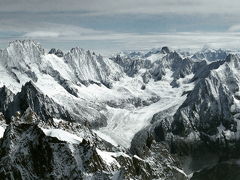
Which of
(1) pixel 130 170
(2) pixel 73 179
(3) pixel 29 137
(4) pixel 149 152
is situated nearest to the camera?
(2) pixel 73 179

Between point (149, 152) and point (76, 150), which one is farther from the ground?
point (76, 150)

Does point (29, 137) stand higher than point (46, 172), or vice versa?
point (29, 137)

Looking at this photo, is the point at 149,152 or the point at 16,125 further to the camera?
the point at 149,152

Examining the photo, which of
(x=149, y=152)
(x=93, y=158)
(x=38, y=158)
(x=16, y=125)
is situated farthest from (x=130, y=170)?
(x=149, y=152)

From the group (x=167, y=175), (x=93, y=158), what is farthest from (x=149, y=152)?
(x=93, y=158)

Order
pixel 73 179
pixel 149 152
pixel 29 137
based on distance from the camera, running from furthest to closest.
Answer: pixel 149 152
pixel 29 137
pixel 73 179

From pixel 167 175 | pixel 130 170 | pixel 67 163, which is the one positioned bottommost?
pixel 167 175

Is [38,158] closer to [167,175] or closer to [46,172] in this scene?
[46,172]

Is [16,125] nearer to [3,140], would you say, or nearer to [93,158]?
[3,140]

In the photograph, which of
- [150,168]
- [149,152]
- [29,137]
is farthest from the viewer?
[149,152]
